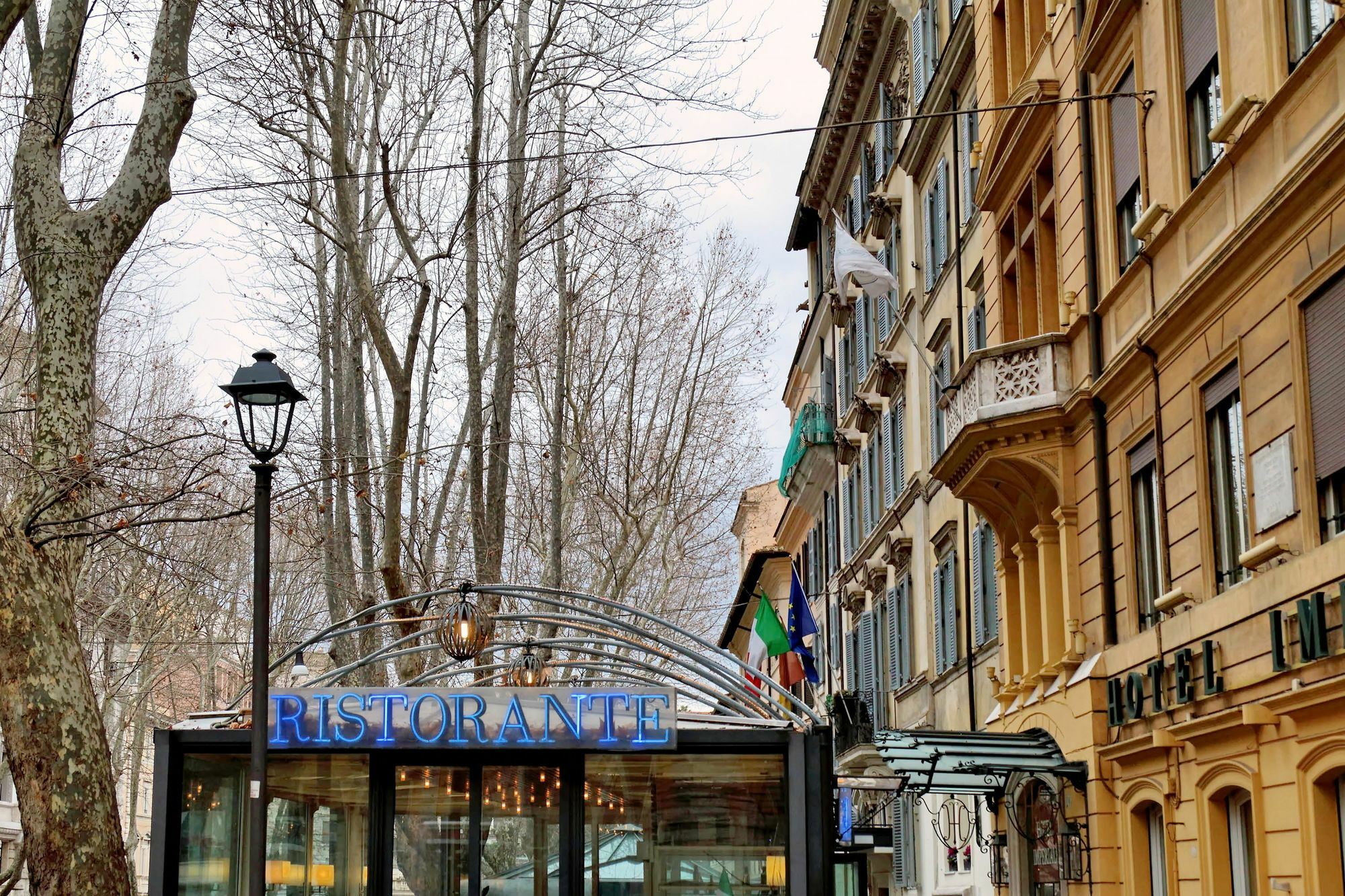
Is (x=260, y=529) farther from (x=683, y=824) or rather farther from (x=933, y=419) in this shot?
(x=933, y=419)

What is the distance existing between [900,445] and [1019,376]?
496 inches

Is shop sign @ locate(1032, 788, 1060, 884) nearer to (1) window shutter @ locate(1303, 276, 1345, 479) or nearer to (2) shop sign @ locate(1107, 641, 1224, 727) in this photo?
(2) shop sign @ locate(1107, 641, 1224, 727)

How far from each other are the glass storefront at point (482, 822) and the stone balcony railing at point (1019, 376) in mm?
7458

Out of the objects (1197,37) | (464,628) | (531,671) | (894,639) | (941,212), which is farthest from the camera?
(894,639)

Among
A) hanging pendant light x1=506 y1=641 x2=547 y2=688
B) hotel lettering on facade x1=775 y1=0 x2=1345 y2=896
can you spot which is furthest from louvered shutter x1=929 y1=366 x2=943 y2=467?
hanging pendant light x1=506 y1=641 x2=547 y2=688

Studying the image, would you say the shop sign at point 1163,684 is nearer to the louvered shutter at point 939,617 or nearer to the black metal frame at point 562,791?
the black metal frame at point 562,791

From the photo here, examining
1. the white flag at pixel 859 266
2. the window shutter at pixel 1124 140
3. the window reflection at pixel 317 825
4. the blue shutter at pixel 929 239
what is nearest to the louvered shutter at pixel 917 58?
the blue shutter at pixel 929 239

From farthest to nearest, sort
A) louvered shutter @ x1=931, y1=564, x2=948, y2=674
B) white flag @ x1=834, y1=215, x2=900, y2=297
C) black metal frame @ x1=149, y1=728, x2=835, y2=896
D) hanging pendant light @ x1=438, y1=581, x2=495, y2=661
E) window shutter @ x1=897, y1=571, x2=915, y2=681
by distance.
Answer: window shutter @ x1=897, y1=571, x2=915, y2=681
louvered shutter @ x1=931, y1=564, x2=948, y2=674
white flag @ x1=834, y1=215, x2=900, y2=297
hanging pendant light @ x1=438, y1=581, x2=495, y2=661
black metal frame @ x1=149, y1=728, x2=835, y2=896

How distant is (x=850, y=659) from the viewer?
39.9 meters

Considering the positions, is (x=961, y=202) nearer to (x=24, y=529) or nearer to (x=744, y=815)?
(x=744, y=815)

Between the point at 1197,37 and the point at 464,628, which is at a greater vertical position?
the point at 1197,37

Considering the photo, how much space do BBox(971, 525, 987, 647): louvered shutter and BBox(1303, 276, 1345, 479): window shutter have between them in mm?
12159

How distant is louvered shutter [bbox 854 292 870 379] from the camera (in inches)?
1433

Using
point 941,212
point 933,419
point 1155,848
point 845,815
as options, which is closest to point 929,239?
point 941,212
